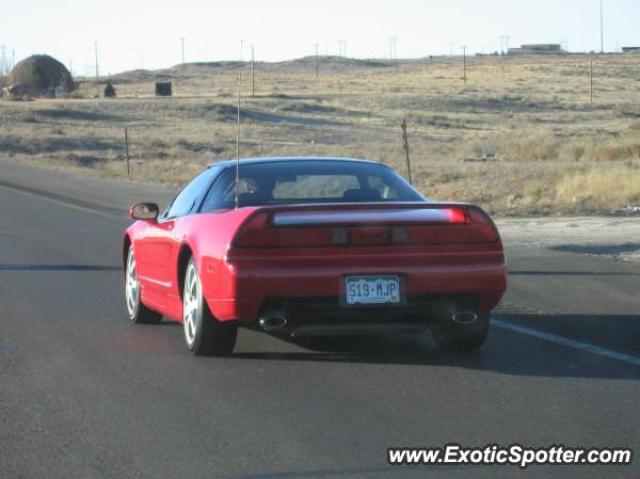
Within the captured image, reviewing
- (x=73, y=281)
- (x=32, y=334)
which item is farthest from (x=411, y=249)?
(x=73, y=281)

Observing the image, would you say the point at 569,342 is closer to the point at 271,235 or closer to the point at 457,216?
the point at 457,216

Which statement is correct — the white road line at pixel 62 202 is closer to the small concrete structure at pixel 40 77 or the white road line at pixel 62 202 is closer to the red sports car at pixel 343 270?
the red sports car at pixel 343 270

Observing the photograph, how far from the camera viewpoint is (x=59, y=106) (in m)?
79.5

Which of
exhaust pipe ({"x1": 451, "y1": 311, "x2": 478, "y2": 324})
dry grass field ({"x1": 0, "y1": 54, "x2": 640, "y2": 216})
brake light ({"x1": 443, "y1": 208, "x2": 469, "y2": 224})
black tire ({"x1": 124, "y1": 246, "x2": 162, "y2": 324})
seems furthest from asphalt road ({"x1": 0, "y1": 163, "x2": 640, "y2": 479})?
dry grass field ({"x1": 0, "y1": 54, "x2": 640, "y2": 216})

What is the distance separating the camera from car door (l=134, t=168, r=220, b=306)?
30.1 ft

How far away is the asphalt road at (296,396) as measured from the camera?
19.8 ft

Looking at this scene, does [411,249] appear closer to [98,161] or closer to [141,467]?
[141,467]

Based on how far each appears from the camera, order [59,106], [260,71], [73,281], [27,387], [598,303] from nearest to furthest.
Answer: [27,387] < [598,303] < [73,281] < [59,106] < [260,71]

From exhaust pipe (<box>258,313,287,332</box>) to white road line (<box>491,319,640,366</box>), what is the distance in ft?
7.38

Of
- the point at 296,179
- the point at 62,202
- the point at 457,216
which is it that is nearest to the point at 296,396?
the point at 457,216

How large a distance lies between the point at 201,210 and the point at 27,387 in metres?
1.96

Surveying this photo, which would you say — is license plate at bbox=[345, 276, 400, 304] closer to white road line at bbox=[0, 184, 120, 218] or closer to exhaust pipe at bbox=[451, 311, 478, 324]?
exhaust pipe at bbox=[451, 311, 478, 324]

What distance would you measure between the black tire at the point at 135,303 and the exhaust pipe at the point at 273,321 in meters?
2.40

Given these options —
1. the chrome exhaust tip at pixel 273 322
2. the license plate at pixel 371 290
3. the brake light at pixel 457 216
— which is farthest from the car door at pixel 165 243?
the brake light at pixel 457 216
